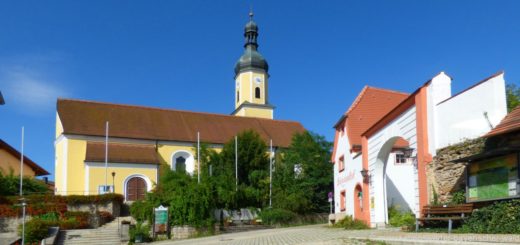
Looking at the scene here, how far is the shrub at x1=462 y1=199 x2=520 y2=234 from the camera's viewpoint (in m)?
12.5

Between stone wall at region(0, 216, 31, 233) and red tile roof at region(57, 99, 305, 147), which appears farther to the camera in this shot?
red tile roof at region(57, 99, 305, 147)

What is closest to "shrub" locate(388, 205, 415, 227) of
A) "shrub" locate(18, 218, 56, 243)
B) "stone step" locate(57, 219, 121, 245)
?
"stone step" locate(57, 219, 121, 245)

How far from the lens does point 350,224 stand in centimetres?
2392

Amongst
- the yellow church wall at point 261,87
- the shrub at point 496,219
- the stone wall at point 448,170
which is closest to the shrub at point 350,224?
the stone wall at point 448,170

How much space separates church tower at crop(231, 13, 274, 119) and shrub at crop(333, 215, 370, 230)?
1520 inches

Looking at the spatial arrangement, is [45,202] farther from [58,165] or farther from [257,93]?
[257,93]

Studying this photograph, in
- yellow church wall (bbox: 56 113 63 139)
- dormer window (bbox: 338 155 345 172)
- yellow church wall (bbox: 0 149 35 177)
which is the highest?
yellow church wall (bbox: 56 113 63 139)

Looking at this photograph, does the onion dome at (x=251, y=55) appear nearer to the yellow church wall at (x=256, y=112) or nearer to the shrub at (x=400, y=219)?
the yellow church wall at (x=256, y=112)

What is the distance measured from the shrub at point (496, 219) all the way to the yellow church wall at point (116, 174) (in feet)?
103

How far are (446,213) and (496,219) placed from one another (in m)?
2.01

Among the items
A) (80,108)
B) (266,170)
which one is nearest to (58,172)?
(80,108)

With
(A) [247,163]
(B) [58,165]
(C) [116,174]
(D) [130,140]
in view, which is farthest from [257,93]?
(B) [58,165]

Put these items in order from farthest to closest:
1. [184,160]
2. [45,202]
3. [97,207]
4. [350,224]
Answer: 1. [184,160]
2. [97,207]
3. [45,202]
4. [350,224]

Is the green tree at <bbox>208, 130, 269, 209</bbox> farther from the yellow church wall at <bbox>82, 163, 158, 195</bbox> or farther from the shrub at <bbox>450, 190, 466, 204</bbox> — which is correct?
the shrub at <bbox>450, 190, 466, 204</bbox>
